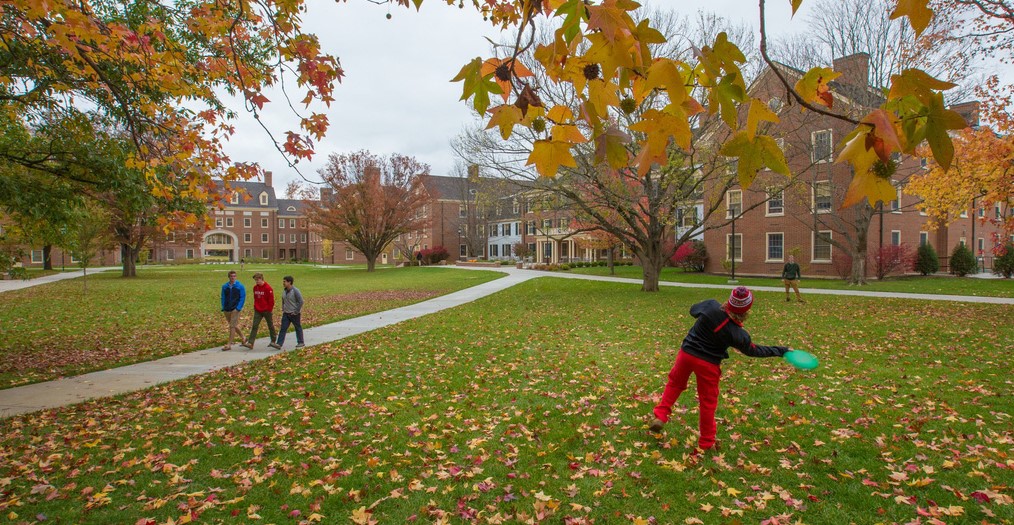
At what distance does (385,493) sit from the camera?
4270mm

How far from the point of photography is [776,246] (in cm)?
3195

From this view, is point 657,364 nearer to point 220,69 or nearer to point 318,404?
point 318,404

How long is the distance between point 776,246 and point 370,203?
31217 mm

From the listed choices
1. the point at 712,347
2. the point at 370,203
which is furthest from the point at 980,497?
the point at 370,203

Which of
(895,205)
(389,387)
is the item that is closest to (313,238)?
(895,205)

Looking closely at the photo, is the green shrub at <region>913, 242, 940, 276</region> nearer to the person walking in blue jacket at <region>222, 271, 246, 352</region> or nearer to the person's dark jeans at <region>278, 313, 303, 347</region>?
the person's dark jeans at <region>278, 313, 303, 347</region>

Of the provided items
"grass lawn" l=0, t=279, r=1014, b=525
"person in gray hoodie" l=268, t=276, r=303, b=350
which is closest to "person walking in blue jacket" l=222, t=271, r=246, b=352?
"person in gray hoodie" l=268, t=276, r=303, b=350

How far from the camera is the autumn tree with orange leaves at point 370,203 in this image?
4412 cm

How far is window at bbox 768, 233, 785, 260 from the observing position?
31.6m

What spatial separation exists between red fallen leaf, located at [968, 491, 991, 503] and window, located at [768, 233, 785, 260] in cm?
3055

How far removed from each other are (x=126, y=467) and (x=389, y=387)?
335cm

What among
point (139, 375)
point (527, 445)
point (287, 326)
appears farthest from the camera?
point (287, 326)

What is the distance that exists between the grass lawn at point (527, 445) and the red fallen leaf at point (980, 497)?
0.03 metres

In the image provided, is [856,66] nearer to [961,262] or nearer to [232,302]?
[961,262]
